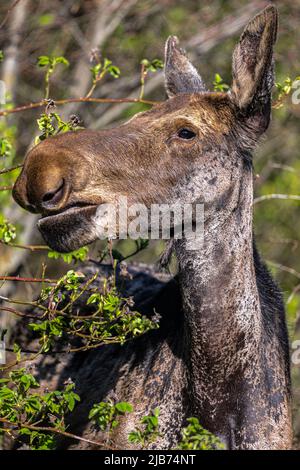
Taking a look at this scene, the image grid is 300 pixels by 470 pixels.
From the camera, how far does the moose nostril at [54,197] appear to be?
4.40 m

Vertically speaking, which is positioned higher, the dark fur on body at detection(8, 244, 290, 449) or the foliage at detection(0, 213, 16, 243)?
the foliage at detection(0, 213, 16, 243)

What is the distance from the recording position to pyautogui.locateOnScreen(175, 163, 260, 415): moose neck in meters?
4.98

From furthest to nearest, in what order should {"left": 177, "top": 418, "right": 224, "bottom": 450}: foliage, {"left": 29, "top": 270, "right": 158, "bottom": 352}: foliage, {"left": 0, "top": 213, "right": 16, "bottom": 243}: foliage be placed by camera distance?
{"left": 0, "top": 213, "right": 16, "bottom": 243}: foliage
{"left": 29, "top": 270, "right": 158, "bottom": 352}: foliage
{"left": 177, "top": 418, "right": 224, "bottom": 450}: foliage

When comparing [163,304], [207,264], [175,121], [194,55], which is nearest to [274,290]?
[163,304]

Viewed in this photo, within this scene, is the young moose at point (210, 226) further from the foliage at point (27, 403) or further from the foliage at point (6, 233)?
the foliage at point (6, 233)

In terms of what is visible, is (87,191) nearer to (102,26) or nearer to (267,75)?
(267,75)

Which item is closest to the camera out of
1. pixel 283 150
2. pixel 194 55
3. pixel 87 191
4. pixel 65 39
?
pixel 87 191

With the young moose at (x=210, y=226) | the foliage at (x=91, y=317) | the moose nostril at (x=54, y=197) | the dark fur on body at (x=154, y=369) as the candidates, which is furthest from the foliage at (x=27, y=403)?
the moose nostril at (x=54, y=197)

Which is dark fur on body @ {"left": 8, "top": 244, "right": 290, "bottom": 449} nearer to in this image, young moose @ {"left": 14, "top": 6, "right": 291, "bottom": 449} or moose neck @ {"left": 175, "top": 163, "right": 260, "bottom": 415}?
young moose @ {"left": 14, "top": 6, "right": 291, "bottom": 449}

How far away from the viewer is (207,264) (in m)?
4.99

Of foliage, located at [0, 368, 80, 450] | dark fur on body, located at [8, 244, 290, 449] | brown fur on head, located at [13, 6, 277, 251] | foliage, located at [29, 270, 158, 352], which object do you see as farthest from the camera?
dark fur on body, located at [8, 244, 290, 449]

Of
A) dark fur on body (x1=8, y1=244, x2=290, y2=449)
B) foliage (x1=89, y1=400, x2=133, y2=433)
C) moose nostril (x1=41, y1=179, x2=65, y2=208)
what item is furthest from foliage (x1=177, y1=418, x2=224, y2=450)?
moose nostril (x1=41, y1=179, x2=65, y2=208)

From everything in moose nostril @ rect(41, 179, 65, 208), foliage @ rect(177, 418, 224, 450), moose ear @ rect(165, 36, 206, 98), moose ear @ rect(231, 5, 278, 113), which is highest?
moose ear @ rect(165, 36, 206, 98)
